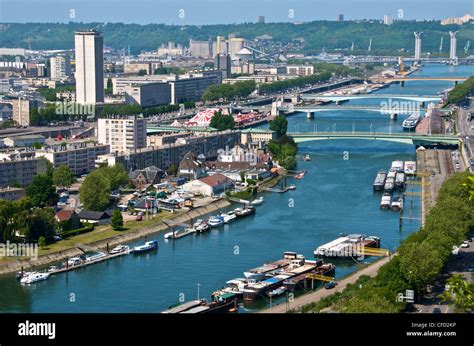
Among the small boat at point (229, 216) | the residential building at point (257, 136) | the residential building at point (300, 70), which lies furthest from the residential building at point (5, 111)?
the residential building at point (300, 70)

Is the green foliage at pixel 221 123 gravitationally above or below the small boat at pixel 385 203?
above

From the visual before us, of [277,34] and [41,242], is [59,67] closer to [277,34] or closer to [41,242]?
[41,242]

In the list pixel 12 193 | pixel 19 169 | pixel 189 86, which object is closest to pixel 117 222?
pixel 12 193

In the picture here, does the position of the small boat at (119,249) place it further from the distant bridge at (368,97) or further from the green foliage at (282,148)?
the distant bridge at (368,97)

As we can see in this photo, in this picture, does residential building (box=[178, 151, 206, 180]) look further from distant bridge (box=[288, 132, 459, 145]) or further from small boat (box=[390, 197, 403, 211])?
distant bridge (box=[288, 132, 459, 145])

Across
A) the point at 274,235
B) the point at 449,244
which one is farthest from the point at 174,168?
the point at 449,244

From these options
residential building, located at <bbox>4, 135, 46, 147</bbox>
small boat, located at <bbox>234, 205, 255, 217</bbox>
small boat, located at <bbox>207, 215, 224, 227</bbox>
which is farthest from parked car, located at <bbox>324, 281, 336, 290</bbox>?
residential building, located at <bbox>4, 135, 46, 147</bbox>

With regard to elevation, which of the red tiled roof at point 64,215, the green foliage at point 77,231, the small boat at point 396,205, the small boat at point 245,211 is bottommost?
the small boat at point 245,211
